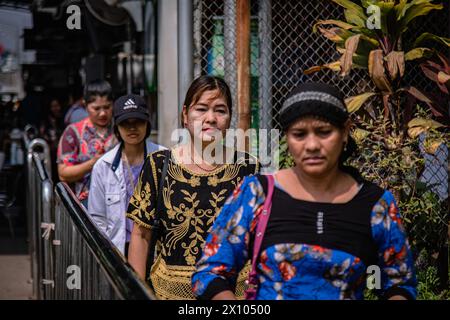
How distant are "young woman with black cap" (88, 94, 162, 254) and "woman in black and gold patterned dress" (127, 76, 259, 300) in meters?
1.10

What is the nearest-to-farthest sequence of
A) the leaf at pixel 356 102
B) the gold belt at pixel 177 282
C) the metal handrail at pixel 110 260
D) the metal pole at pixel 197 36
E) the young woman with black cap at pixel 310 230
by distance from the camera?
the metal handrail at pixel 110 260 → the young woman with black cap at pixel 310 230 → the gold belt at pixel 177 282 → the leaf at pixel 356 102 → the metal pole at pixel 197 36

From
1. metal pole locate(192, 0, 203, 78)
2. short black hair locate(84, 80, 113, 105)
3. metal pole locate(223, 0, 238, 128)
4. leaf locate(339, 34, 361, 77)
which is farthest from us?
metal pole locate(192, 0, 203, 78)

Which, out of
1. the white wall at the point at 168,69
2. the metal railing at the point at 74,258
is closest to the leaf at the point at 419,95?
the white wall at the point at 168,69

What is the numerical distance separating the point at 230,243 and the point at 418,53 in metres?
3.97

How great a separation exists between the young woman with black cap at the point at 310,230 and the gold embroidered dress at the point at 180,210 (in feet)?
3.01

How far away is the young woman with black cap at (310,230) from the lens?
279cm

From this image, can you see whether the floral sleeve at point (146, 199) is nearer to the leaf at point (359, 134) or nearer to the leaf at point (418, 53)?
the leaf at point (359, 134)

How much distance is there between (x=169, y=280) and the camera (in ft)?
12.7

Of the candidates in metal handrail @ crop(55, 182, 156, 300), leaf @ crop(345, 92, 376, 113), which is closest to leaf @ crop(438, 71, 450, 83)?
leaf @ crop(345, 92, 376, 113)

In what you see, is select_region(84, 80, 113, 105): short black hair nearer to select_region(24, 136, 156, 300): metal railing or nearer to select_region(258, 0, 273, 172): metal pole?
select_region(24, 136, 156, 300): metal railing

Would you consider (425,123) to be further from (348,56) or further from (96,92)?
(96,92)

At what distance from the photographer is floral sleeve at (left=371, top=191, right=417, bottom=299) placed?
288 centimetres

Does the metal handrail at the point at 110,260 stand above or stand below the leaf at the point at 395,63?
below
